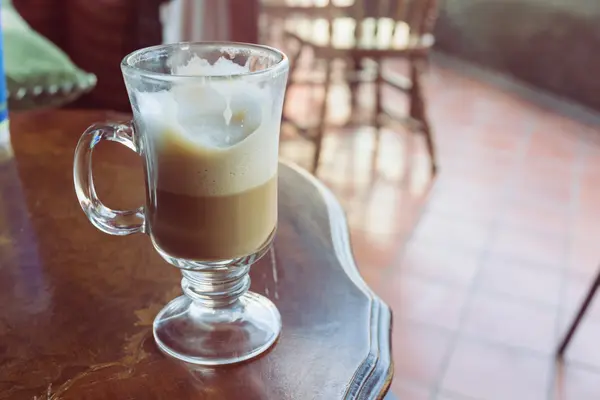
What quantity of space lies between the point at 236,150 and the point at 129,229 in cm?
13

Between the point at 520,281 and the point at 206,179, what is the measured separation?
4.14ft

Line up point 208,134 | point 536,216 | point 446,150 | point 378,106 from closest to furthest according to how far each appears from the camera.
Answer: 1. point 208,134
2. point 536,216
3. point 378,106
4. point 446,150

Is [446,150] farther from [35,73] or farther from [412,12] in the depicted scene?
[35,73]

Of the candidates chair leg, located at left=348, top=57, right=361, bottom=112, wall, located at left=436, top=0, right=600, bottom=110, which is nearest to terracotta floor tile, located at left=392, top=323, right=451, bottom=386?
chair leg, located at left=348, top=57, right=361, bottom=112

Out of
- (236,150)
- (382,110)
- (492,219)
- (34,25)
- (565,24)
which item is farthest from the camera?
(565,24)

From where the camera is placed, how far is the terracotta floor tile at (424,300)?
140cm

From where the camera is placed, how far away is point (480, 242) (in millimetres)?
1737

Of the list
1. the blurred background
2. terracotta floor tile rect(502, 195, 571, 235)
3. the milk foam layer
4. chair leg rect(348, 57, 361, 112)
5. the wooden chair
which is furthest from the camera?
chair leg rect(348, 57, 361, 112)

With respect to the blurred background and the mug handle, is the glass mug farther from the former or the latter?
the blurred background

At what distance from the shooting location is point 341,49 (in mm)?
1986

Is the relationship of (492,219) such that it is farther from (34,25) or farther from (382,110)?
(34,25)

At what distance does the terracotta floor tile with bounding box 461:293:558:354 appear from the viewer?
1.35m

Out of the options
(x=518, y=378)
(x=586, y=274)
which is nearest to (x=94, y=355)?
(x=518, y=378)

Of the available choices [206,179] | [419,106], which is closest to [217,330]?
[206,179]
